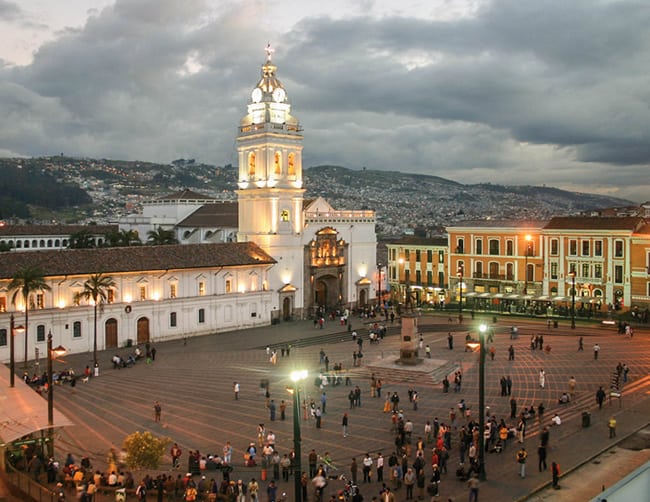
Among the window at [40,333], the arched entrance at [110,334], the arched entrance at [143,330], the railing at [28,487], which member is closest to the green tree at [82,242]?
the arched entrance at [143,330]

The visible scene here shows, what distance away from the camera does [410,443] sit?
2464 centimetres

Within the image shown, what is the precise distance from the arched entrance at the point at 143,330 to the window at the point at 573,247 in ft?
119

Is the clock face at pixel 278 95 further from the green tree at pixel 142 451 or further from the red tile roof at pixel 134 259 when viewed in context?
the green tree at pixel 142 451

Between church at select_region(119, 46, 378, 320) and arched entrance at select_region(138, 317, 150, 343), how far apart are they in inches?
472

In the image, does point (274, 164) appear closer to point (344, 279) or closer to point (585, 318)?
point (344, 279)

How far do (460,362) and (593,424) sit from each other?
1290cm

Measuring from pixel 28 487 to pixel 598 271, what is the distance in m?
49.1

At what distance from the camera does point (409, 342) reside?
122 ft

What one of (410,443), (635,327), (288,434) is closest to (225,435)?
(288,434)

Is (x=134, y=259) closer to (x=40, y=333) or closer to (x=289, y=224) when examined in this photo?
(x=40, y=333)

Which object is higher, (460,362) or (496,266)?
(496,266)

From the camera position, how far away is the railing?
749 inches

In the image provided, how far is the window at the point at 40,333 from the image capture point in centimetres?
4212

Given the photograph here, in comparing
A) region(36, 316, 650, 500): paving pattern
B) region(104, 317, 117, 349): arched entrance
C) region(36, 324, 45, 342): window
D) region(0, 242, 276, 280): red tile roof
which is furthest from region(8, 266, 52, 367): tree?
region(104, 317, 117, 349): arched entrance
